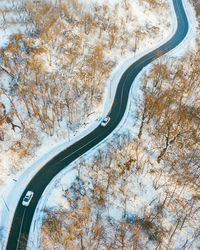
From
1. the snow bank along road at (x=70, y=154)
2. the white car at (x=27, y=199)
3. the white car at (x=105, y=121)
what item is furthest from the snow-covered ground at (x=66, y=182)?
the white car at (x=105, y=121)

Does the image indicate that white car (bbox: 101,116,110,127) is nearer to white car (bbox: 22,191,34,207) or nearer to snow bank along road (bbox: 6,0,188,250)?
snow bank along road (bbox: 6,0,188,250)

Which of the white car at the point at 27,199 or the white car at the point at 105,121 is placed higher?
the white car at the point at 105,121

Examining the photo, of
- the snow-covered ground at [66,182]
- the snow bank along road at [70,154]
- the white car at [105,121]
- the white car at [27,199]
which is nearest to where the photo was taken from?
the snow bank along road at [70,154]

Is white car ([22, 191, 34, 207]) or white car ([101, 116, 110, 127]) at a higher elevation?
white car ([101, 116, 110, 127])

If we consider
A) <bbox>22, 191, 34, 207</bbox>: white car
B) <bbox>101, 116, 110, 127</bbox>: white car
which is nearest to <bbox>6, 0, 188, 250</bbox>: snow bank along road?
<bbox>22, 191, 34, 207</bbox>: white car

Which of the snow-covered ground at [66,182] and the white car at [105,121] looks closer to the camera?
the snow-covered ground at [66,182]

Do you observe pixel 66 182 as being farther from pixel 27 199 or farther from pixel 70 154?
pixel 27 199

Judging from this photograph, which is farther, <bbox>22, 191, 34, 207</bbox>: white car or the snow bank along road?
<bbox>22, 191, 34, 207</bbox>: white car

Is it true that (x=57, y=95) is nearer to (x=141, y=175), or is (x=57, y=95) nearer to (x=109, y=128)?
(x=109, y=128)

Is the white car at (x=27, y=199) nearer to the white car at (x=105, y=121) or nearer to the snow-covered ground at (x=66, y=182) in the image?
the snow-covered ground at (x=66, y=182)
